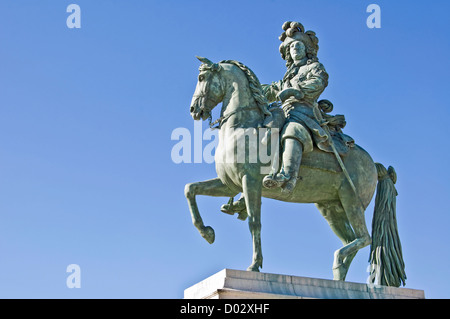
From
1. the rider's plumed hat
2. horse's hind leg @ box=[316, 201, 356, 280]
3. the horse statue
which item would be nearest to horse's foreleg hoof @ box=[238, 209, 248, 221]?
the horse statue

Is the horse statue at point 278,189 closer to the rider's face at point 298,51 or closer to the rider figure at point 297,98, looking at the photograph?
the rider figure at point 297,98

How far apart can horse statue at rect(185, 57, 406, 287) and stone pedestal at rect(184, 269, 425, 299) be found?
599 millimetres

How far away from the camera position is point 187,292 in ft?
37.0

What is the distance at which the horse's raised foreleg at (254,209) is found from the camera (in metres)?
11.5

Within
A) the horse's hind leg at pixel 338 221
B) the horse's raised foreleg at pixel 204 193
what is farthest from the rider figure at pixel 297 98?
the horse's hind leg at pixel 338 221

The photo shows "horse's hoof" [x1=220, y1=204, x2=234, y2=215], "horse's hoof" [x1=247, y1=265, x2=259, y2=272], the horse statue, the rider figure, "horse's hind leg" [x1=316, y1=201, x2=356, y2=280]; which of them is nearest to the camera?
"horse's hoof" [x1=247, y1=265, x2=259, y2=272]

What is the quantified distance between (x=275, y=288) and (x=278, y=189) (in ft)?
5.43

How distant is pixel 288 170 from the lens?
1176 centimetres

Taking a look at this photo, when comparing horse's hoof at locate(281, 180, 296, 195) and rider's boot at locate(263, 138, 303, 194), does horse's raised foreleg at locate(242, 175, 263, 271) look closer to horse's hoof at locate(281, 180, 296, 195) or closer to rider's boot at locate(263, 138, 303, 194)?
rider's boot at locate(263, 138, 303, 194)

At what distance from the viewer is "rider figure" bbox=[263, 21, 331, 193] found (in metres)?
11.8

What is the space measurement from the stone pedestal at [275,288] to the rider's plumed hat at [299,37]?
3.94 meters
